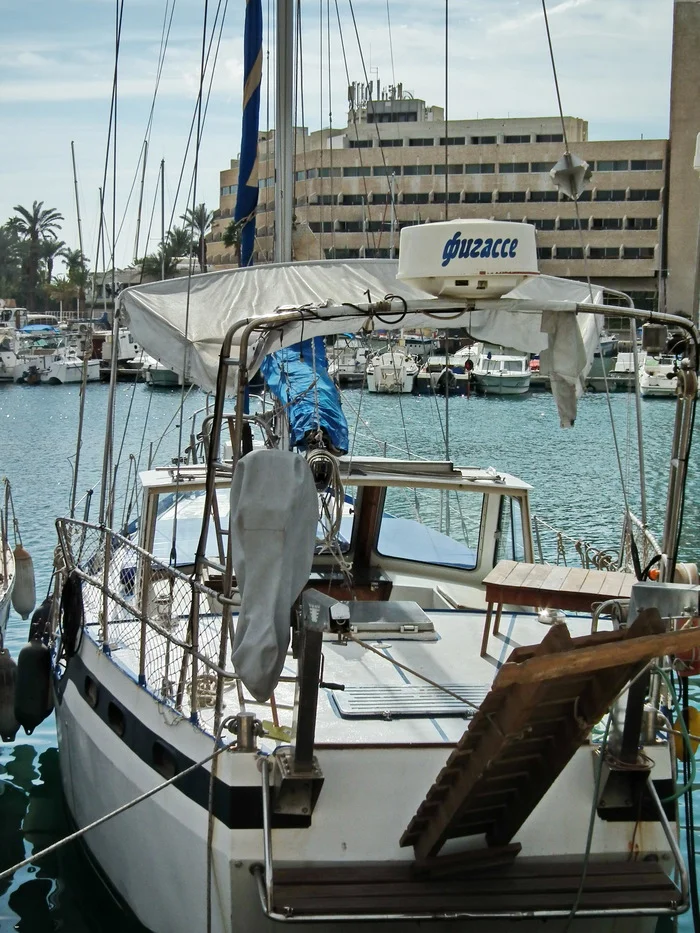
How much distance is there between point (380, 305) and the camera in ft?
19.0

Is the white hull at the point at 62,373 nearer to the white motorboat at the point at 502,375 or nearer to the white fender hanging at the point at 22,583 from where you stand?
the white motorboat at the point at 502,375

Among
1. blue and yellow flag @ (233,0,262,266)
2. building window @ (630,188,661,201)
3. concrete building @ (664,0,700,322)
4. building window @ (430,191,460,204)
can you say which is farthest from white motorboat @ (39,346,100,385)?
blue and yellow flag @ (233,0,262,266)

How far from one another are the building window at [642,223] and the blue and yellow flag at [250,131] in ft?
212

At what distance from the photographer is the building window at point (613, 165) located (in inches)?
2808

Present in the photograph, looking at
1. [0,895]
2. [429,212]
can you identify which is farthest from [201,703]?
[429,212]

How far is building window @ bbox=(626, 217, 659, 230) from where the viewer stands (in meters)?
72.4

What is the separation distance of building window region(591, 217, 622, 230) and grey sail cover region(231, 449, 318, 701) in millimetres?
70224

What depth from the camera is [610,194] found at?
2820 inches

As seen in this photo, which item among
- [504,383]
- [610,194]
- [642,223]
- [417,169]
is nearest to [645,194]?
[642,223]

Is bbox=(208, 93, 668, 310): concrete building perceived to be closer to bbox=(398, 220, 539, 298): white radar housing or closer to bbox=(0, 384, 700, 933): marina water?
bbox=(0, 384, 700, 933): marina water

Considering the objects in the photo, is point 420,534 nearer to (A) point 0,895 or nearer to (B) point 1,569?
(A) point 0,895

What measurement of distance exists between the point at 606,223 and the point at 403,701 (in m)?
70.4

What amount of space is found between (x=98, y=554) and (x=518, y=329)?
4037mm

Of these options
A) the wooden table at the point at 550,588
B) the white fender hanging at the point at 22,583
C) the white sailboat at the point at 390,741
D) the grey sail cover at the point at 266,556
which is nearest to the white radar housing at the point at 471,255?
the white sailboat at the point at 390,741
